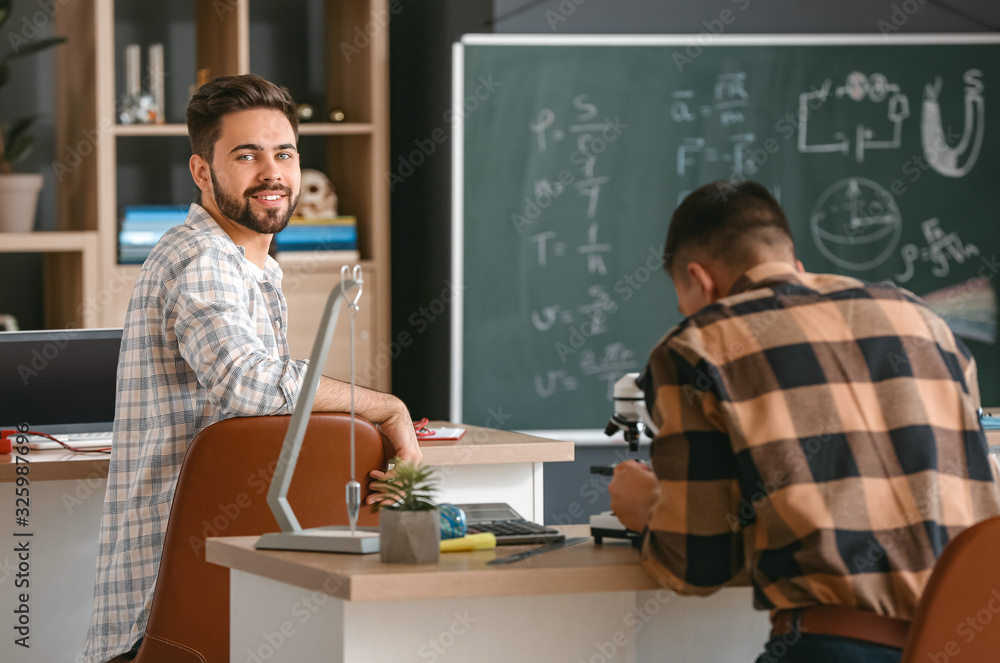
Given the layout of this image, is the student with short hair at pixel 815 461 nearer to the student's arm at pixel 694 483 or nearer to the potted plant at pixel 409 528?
the student's arm at pixel 694 483

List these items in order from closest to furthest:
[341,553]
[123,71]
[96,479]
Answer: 1. [341,553]
2. [96,479]
3. [123,71]

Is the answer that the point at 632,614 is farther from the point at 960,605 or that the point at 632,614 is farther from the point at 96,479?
the point at 96,479

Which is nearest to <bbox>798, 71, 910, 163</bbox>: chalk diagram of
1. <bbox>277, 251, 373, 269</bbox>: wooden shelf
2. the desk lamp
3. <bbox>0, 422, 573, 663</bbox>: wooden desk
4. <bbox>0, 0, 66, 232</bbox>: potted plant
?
<bbox>277, 251, 373, 269</bbox>: wooden shelf

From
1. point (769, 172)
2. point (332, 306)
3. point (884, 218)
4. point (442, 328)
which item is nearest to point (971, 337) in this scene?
point (884, 218)

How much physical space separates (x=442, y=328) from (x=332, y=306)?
255cm

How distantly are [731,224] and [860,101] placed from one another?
270 centimetres

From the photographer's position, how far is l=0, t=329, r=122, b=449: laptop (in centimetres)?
294

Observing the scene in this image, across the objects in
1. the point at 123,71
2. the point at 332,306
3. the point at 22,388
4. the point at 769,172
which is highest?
the point at 123,71

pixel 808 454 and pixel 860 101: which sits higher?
pixel 860 101

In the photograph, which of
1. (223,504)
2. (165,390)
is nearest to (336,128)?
(165,390)

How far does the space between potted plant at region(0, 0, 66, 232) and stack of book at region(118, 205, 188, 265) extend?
13.7 inches

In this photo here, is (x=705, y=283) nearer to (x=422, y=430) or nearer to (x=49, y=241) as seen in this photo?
(x=422, y=430)

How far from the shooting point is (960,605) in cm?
139

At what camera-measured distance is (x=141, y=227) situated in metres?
4.38
